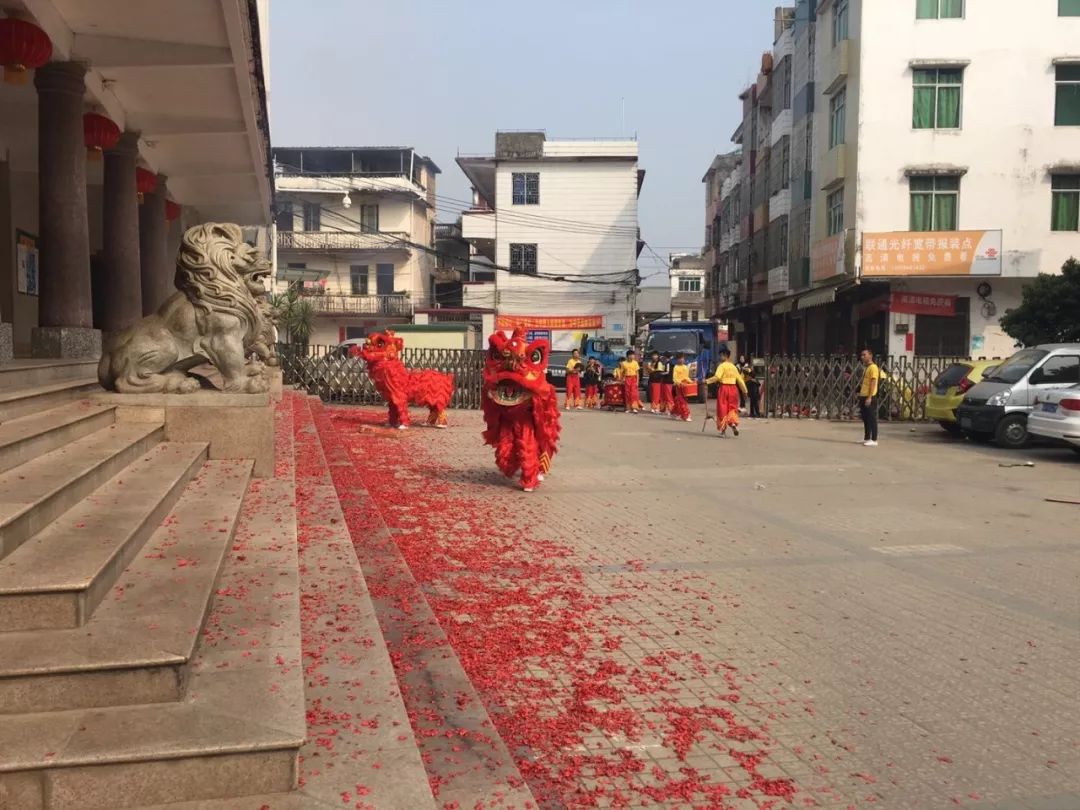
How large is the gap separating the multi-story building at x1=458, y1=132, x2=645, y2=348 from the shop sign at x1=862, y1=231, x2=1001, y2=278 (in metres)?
17.1

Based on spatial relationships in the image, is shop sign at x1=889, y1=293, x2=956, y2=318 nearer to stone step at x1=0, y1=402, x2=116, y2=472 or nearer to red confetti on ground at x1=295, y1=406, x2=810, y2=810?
red confetti on ground at x1=295, y1=406, x2=810, y2=810

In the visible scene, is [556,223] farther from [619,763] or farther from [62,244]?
[619,763]

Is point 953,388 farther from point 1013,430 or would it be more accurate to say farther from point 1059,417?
point 1059,417

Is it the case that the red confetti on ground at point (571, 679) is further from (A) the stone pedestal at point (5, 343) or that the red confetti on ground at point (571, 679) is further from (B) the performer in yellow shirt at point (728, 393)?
(B) the performer in yellow shirt at point (728, 393)

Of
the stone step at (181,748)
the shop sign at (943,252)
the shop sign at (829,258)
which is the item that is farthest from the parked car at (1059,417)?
the stone step at (181,748)

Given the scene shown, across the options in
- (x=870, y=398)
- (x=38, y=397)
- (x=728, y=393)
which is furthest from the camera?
(x=728, y=393)

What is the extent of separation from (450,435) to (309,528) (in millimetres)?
9746

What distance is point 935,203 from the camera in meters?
24.4

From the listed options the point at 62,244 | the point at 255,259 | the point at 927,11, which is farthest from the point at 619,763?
the point at 927,11

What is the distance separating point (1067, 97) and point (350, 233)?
29.8 meters

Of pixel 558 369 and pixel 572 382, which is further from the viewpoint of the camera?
pixel 558 369

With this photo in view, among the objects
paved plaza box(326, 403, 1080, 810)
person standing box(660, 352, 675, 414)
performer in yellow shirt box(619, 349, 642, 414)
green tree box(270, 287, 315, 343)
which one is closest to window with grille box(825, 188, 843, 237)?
person standing box(660, 352, 675, 414)

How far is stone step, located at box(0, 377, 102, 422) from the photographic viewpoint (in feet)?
18.1

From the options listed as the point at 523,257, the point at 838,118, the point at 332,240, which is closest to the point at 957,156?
the point at 838,118
